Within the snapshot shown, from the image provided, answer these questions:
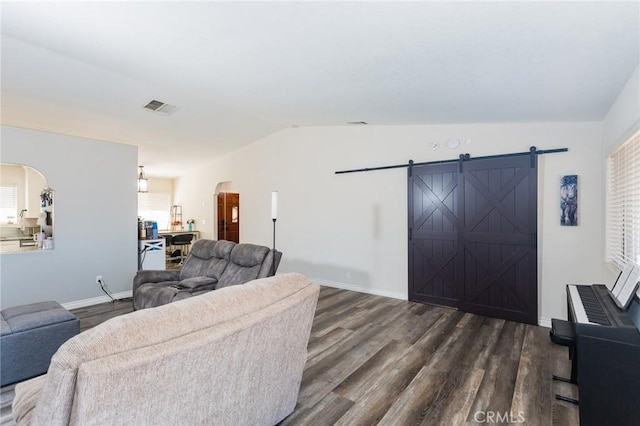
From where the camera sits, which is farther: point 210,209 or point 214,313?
point 210,209

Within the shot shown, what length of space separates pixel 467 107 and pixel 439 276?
231cm

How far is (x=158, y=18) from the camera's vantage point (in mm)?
2104

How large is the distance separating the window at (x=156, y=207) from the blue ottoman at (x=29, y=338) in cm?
664

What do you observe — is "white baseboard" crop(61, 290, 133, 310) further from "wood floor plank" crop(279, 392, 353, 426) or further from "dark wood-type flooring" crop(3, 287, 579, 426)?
"wood floor plank" crop(279, 392, 353, 426)

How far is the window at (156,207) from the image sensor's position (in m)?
8.91

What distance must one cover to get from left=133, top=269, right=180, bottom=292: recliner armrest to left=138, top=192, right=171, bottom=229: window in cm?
565

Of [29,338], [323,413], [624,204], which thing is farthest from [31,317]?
[624,204]

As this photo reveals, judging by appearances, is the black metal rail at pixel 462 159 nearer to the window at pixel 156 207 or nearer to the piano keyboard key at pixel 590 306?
the piano keyboard key at pixel 590 306

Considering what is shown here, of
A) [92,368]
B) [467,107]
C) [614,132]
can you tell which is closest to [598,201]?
[614,132]

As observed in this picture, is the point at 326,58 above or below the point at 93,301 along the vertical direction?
Answer: above

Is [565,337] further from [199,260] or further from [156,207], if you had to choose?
[156,207]

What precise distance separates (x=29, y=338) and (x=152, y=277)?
1466 mm

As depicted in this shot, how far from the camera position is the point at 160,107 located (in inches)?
173

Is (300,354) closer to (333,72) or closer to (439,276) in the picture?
(333,72)
